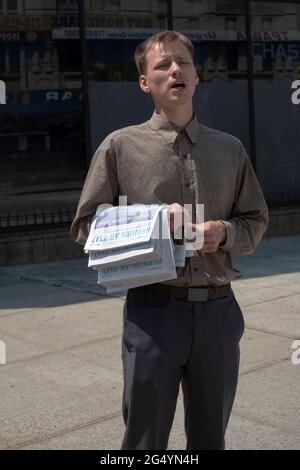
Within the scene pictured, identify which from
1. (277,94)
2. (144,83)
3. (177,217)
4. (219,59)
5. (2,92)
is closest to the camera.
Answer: (177,217)

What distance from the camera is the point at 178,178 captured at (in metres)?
2.58

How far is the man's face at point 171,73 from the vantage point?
2537mm

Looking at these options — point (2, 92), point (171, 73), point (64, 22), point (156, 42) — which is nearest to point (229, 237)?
point (171, 73)

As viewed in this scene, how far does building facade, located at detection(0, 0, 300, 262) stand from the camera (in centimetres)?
888

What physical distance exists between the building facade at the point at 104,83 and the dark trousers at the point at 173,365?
6.46 metres

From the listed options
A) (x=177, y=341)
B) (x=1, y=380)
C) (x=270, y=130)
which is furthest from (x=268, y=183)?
(x=177, y=341)

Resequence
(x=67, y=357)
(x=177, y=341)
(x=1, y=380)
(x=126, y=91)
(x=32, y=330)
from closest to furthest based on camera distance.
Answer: (x=177, y=341) < (x=1, y=380) < (x=67, y=357) < (x=32, y=330) < (x=126, y=91)

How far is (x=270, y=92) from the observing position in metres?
10.9

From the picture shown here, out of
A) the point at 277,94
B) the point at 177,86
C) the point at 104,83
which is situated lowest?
the point at 177,86

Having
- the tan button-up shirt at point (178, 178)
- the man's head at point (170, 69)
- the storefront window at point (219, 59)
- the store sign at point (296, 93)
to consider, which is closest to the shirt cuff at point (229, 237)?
the tan button-up shirt at point (178, 178)

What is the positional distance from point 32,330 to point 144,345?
11.6ft

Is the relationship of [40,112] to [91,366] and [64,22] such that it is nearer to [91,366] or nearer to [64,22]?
[64,22]

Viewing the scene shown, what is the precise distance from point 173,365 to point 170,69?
41.1 inches
